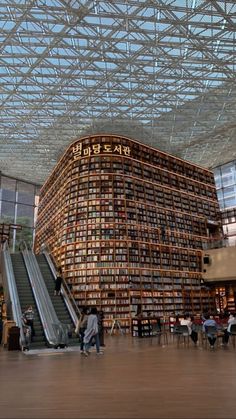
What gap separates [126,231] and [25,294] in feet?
14.9

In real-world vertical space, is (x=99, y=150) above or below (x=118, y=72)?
below

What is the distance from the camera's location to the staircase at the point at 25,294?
8.59 metres

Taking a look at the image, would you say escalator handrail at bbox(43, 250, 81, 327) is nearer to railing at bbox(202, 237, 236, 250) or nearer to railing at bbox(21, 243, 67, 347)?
railing at bbox(21, 243, 67, 347)

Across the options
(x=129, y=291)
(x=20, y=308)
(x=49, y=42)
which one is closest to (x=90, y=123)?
(x=49, y=42)

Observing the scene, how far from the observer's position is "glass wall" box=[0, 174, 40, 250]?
84.4 ft

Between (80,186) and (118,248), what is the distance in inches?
122

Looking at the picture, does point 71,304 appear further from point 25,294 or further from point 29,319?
point 29,319

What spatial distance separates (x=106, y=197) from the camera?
13.5 m

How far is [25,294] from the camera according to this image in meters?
10.5

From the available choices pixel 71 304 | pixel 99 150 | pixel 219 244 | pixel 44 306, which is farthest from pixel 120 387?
pixel 219 244

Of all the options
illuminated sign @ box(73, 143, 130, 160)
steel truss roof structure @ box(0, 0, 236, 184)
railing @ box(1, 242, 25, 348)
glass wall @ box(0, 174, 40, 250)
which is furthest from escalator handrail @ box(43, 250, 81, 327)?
glass wall @ box(0, 174, 40, 250)

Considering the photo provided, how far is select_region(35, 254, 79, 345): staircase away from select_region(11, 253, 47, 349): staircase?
65 centimetres

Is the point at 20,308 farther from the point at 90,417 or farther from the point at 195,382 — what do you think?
the point at 90,417

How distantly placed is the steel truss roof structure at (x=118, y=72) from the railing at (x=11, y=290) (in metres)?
7.84
